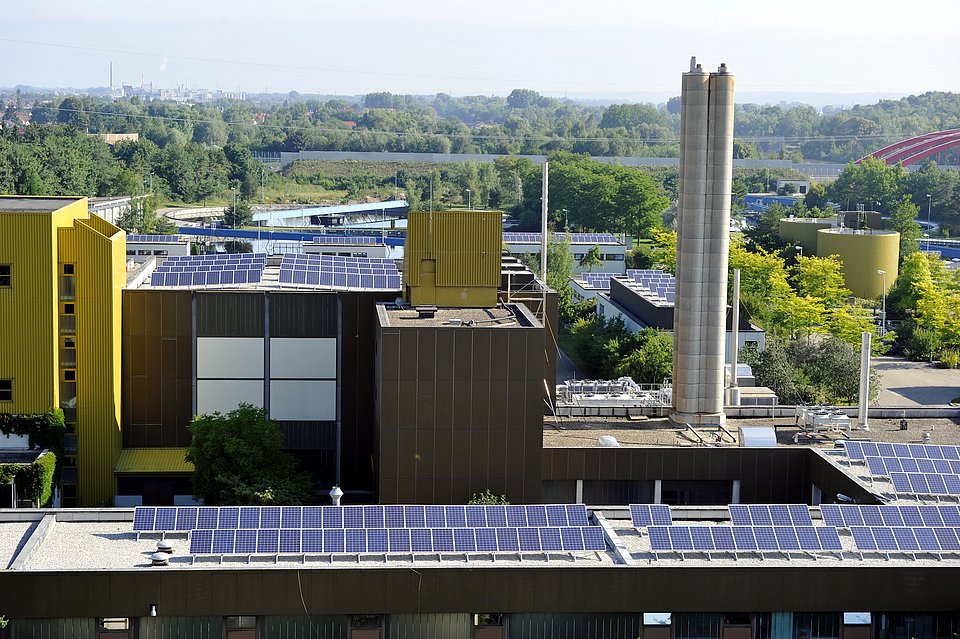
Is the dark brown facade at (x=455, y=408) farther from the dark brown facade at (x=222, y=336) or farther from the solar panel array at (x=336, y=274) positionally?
the solar panel array at (x=336, y=274)

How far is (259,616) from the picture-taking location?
20.8 metres

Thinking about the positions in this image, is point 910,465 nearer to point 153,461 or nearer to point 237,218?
point 153,461

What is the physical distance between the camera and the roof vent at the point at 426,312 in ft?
100

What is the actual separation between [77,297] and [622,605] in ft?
52.2

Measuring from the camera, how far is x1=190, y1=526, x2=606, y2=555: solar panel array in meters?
21.6

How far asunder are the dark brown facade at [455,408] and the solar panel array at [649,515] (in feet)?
14.5

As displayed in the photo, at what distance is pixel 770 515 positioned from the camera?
924 inches

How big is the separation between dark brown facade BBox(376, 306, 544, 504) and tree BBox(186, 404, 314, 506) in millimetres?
3006

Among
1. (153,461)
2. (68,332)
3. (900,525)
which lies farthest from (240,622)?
(68,332)

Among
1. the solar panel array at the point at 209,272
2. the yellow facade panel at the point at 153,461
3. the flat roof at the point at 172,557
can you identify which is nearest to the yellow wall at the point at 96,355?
the yellow facade panel at the point at 153,461

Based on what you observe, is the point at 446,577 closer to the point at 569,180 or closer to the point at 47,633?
the point at 47,633

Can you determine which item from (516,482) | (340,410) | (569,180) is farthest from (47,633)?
(569,180)

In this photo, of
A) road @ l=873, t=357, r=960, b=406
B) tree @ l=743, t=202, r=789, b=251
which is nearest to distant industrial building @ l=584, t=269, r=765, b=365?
road @ l=873, t=357, r=960, b=406

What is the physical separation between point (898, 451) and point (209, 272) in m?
17.5
